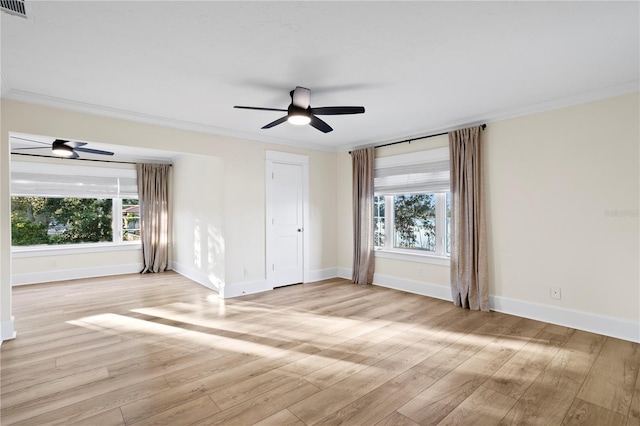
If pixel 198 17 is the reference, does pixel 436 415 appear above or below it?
below

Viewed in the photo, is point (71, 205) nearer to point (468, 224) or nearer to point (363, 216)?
point (363, 216)

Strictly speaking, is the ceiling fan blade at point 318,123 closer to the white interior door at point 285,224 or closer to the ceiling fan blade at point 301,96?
the ceiling fan blade at point 301,96

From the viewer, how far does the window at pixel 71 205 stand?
5.93m

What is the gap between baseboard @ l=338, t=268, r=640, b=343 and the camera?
319cm

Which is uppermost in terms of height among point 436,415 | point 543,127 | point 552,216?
point 543,127

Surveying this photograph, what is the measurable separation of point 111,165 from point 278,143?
396cm

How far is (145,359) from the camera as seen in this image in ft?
9.30

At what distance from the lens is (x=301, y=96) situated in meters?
3.12

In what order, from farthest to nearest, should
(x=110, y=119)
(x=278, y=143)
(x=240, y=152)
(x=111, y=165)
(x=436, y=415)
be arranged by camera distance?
(x=111, y=165) → (x=278, y=143) → (x=240, y=152) → (x=110, y=119) → (x=436, y=415)

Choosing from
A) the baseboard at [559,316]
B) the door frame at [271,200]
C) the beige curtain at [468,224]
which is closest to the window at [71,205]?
the door frame at [271,200]

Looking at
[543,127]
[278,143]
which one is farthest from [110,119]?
[543,127]

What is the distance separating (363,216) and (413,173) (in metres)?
1.18

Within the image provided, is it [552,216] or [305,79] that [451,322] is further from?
[305,79]

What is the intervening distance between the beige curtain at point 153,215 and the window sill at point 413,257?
4.81 metres
